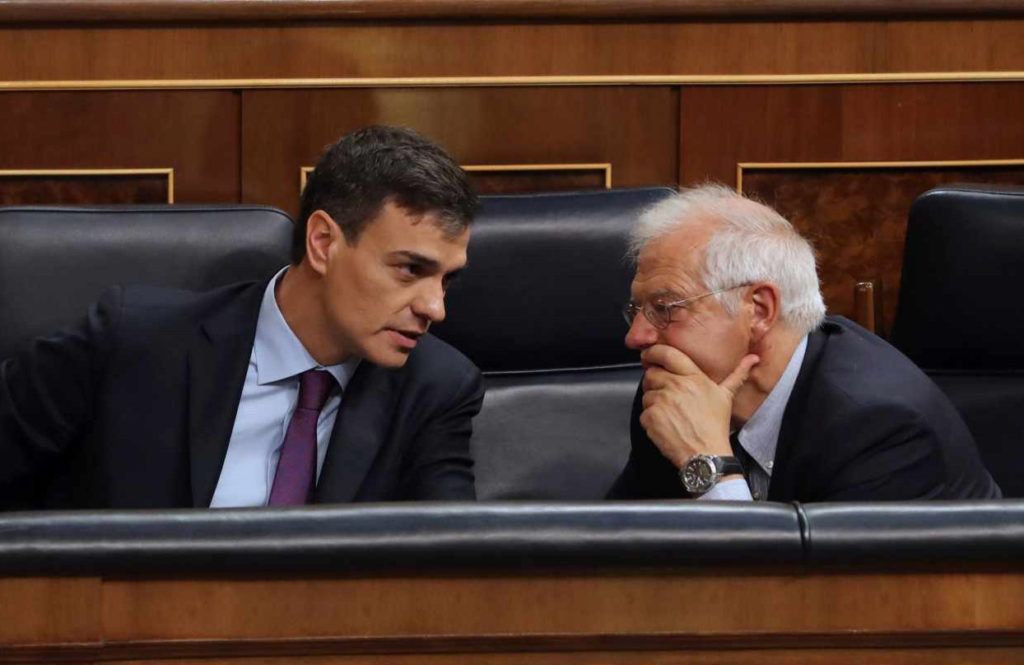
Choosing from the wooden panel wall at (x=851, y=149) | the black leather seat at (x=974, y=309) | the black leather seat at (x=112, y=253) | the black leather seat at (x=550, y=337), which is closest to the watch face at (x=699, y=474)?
the black leather seat at (x=550, y=337)

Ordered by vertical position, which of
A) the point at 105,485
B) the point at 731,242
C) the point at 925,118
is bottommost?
the point at 105,485

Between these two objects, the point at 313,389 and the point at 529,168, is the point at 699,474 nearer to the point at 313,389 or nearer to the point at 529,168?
the point at 313,389

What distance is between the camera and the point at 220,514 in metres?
0.64

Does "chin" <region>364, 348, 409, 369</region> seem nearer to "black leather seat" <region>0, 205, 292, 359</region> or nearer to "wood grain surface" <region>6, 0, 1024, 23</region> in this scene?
"black leather seat" <region>0, 205, 292, 359</region>

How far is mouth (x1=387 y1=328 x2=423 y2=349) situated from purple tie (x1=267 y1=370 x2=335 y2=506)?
0.08 meters

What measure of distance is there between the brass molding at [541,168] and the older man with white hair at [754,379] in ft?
1.30

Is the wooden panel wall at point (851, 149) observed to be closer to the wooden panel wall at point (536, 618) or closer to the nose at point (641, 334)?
the nose at point (641, 334)

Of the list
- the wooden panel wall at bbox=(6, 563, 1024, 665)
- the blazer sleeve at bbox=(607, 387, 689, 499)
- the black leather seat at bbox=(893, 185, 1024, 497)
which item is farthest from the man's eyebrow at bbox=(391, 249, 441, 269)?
the wooden panel wall at bbox=(6, 563, 1024, 665)

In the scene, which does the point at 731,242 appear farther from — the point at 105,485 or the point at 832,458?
the point at 105,485

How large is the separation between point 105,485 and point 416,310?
0.30 metres

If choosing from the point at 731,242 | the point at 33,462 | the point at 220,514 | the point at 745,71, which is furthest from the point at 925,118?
the point at 220,514

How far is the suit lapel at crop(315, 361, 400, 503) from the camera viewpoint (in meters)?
1.17

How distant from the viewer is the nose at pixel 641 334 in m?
1.21

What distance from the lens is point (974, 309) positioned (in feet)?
4.32
